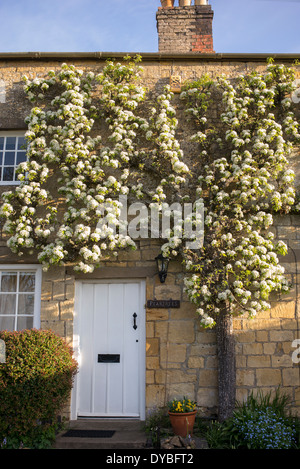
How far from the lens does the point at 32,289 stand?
6832 millimetres

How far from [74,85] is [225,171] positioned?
2.98m

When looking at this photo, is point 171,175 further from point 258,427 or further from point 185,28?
point 258,427

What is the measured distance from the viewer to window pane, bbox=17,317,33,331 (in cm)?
673

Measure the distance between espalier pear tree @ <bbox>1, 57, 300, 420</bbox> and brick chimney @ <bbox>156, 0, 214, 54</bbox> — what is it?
1.14 metres

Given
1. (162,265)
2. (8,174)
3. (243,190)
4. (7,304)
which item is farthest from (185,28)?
(7,304)

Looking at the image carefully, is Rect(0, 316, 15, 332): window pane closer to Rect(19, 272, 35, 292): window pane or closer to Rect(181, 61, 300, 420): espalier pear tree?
Rect(19, 272, 35, 292): window pane

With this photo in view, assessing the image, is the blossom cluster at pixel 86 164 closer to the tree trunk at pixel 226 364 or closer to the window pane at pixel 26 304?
the window pane at pixel 26 304

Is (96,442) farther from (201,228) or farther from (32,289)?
(201,228)

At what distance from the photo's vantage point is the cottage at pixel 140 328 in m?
6.34

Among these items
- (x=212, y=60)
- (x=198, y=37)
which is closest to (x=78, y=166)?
(x=212, y=60)

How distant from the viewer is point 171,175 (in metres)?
6.73

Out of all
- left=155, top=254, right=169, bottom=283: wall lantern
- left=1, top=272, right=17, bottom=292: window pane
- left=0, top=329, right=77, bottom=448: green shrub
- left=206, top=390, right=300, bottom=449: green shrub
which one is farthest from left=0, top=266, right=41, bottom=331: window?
left=206, top=390, right=300, bottom=449: green shrub

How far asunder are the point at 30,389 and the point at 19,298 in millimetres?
1739

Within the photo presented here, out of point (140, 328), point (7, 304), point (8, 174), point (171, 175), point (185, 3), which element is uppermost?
point (185, 3)
